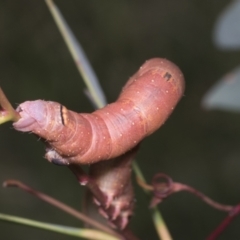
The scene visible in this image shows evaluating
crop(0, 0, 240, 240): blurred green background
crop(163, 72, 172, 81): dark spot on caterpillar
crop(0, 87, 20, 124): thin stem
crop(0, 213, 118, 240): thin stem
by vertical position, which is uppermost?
crop(0, 87, 20, 124): thin stem

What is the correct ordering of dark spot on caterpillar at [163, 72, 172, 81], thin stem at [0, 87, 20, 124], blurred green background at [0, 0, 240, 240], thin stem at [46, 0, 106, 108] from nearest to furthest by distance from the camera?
thin stem at [0, 87, 20, 124], dark spot on caterpillar at [163, 72, 172, 81], thin stem at [46, 0, 106, 108], blurred green background at [0, 0, 240, 240]

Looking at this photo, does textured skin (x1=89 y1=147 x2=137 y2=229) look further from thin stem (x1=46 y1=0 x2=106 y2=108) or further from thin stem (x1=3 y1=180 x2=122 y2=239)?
thin stem (x1=46 y1=0 x2=106 y2=108)

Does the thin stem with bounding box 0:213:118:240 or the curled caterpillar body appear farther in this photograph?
the thin stem with bounding box 0:213:118:240

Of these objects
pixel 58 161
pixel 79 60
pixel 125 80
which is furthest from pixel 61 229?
pixel 125 80

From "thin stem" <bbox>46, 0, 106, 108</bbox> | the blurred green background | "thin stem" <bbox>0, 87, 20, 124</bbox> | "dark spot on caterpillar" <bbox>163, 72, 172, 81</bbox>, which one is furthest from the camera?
the blurred green background

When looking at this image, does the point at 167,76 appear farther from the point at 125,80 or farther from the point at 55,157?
the point at 125,80

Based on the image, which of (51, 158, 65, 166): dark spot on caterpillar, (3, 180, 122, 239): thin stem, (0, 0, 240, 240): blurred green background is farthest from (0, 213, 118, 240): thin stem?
(0, 0, 240, 240): blurred green background

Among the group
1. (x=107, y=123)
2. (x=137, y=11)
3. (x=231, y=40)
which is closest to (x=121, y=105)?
(x=107, y=123)

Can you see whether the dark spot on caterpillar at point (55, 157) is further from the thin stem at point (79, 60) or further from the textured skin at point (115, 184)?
the thin stem at point (79, 60)
